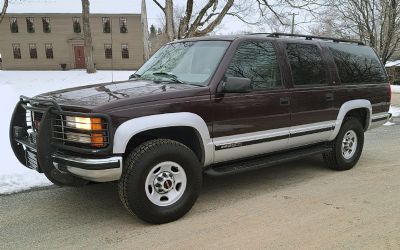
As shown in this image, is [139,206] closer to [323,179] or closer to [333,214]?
[333,214]

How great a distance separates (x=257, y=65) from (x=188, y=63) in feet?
2.81

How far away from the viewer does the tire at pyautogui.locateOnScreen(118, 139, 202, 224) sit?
3877 mm

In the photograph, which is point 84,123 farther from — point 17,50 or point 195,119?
point 17,50

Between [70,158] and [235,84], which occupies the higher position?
[235,84]

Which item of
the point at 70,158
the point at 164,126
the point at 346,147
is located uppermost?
the point at 164,126

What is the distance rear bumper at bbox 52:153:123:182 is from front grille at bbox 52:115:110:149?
0.46 feet

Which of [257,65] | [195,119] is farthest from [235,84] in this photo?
[257,65]

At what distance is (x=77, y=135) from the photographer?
3807 millimetres

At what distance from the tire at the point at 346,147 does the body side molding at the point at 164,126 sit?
8.01 feet

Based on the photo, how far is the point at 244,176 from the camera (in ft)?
19.1

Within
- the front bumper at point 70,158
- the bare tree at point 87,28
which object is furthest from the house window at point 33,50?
the front bumper at point 70,158

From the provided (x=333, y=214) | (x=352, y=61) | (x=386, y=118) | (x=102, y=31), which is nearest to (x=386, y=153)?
(x=386, y=118)

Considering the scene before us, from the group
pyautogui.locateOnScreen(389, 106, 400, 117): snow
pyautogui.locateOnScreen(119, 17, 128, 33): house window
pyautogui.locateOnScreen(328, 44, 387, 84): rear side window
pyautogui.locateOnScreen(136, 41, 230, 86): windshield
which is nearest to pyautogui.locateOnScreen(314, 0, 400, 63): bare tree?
pyautogui.locateOnScreen(389, 106, 400, 117): snow

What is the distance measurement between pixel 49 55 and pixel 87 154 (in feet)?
131
